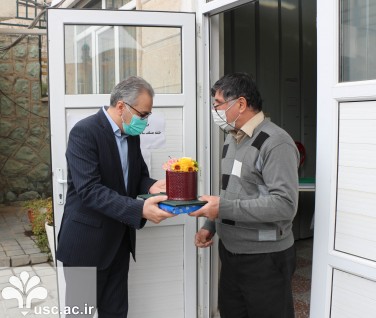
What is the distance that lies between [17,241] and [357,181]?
469 centimetres

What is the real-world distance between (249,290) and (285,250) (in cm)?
26

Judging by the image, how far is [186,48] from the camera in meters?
2.96

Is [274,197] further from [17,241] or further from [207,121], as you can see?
[17,241]

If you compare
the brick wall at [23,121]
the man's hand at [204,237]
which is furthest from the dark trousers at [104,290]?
the brick wall at [23,121]

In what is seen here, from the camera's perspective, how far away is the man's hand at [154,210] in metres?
2.15

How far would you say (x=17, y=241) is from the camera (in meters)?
5.61

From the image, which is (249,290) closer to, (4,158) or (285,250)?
(285,250)

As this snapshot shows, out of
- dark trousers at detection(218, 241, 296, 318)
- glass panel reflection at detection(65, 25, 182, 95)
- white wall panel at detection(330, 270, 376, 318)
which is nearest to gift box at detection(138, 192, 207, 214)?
dark trousers at detection(218, 241, 296, 318)

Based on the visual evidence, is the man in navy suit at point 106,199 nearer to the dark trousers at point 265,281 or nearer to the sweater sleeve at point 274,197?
the sweater sleeve at point 274,197

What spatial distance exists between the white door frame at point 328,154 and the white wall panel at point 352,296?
0.10 feet

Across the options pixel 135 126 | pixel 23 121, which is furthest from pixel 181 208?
pixel 23 121

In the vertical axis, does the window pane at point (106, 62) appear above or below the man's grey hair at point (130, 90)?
above

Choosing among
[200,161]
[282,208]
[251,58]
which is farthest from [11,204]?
[282,208]

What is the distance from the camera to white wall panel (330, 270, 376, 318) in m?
1.99
